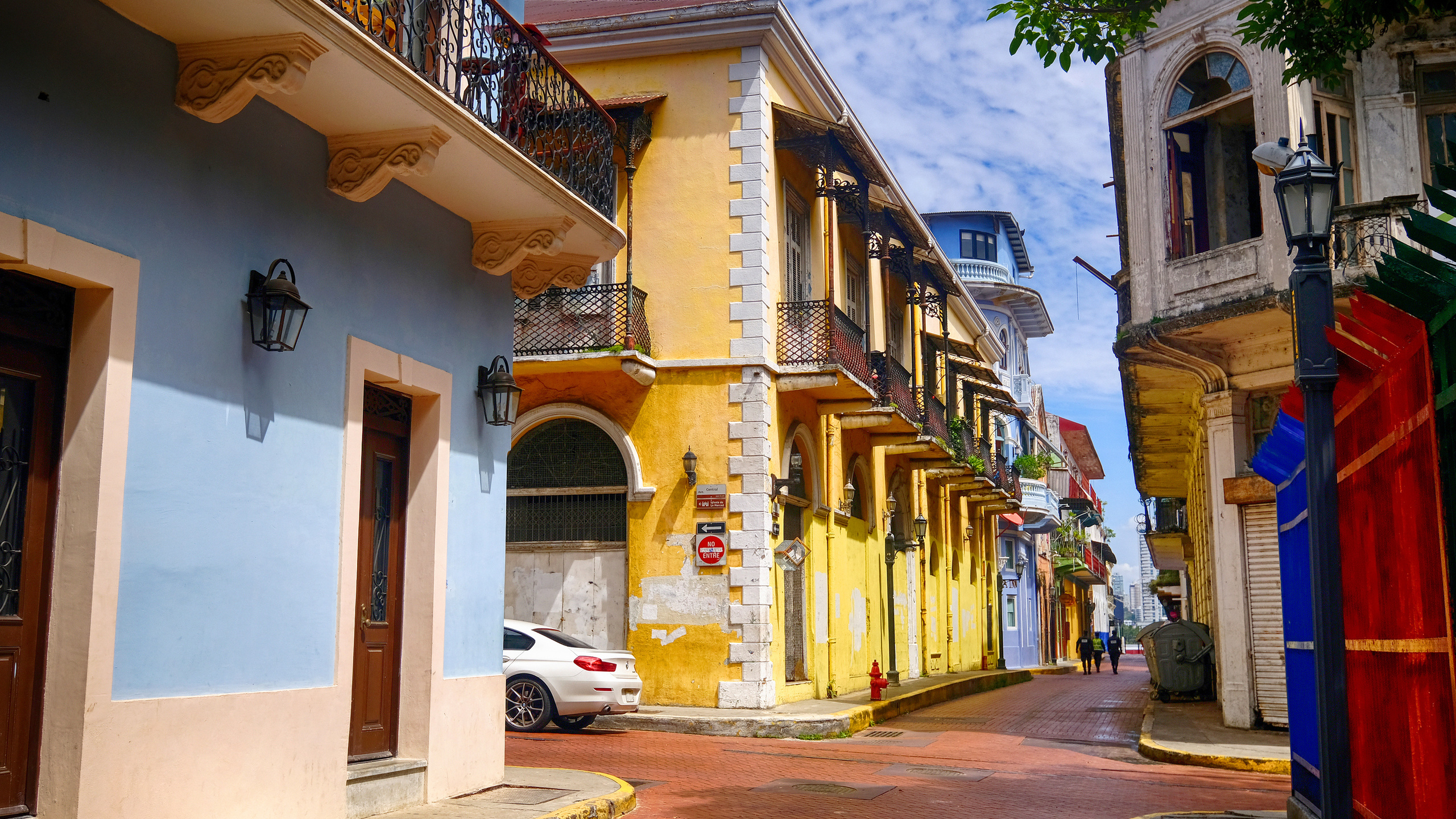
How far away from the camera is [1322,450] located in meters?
5.91

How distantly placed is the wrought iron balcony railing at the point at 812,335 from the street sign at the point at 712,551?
117 inches

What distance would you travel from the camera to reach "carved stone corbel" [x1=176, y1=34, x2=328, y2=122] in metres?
6.57

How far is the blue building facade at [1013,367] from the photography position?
4484 cm

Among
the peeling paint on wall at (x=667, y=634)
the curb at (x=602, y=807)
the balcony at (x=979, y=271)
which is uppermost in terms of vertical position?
the balcony at (x=979, y=271)

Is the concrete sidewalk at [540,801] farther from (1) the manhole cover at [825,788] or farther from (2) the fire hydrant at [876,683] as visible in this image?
(2) the fire hydrant at [876,683]

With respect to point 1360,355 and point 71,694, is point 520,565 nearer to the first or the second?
point 71,694

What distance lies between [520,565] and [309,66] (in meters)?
12.8

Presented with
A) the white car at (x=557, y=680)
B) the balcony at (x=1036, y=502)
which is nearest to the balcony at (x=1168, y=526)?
the balcony at (x=1036, y=502)

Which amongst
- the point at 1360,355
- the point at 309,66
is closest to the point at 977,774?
the point at 1360,355

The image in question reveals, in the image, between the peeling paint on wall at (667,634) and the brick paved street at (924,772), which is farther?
the peeling paint on wall at (667,634)

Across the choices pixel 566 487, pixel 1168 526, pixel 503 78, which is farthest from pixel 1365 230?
pixel 1168 526

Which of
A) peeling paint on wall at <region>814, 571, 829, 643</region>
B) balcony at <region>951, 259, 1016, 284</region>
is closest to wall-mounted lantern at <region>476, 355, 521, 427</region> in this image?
peeling paint on wall at <region>814, 571, 829, 643</region>

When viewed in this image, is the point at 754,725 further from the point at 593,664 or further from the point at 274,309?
the point at 274,309

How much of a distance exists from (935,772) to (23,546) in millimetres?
8629
